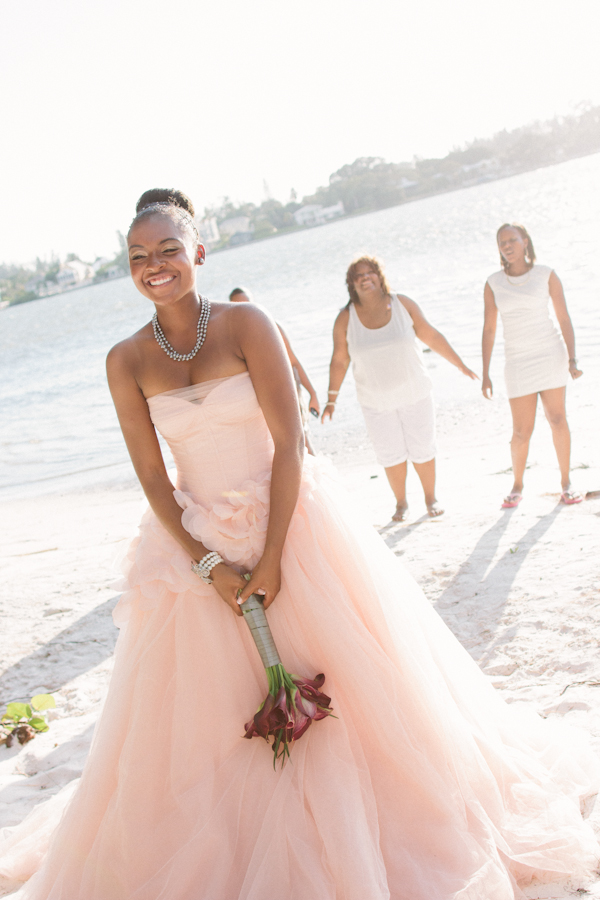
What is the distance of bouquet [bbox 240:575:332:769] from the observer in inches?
83.9

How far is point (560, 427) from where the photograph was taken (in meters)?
5.80

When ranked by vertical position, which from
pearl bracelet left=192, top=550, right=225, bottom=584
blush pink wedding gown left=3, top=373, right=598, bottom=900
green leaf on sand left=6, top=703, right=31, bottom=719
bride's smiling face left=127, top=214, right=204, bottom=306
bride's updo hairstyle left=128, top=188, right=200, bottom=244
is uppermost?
bride's updo hairstyle left=128, top=188, right=200, bottom=244

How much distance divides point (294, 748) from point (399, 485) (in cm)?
433

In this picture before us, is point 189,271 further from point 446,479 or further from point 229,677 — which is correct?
point 446,479

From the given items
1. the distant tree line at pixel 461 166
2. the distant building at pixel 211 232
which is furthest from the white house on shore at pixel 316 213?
the distant building at pixel 211 232

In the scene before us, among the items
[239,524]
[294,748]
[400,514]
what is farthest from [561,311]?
[294,748]

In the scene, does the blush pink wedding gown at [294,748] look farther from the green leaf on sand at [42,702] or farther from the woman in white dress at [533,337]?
the woman in white dress at [533,337]

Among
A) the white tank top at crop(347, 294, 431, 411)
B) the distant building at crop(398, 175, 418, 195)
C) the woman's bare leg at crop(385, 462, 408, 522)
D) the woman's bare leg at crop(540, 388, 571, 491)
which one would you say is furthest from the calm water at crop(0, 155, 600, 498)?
the distant building at crop(398, 175, 418, 195)

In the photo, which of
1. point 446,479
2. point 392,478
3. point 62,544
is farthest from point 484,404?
point 62,544

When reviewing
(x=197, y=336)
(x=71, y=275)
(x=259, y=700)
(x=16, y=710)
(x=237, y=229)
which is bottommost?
(x=16, y=710)

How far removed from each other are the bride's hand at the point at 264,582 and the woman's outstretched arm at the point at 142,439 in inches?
7.3

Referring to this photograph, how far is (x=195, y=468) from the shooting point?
2494 mm

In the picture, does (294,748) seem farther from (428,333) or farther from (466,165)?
(466,165)

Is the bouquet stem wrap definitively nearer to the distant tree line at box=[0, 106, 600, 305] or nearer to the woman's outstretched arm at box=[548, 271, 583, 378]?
the woman's outstretched arm at box=[548, 271, 583, 378]
